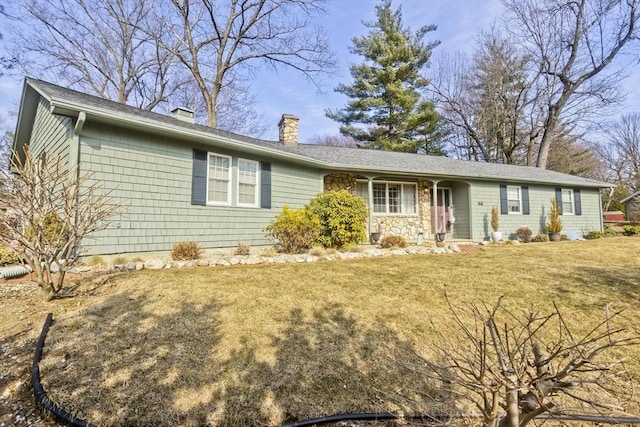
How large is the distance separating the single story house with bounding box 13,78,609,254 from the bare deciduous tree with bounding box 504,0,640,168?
8.93 metres

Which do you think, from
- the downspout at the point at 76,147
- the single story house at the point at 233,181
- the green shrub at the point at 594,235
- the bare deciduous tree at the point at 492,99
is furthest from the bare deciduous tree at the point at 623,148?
the downspout at the point at 76,147

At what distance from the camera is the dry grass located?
2.20 meters

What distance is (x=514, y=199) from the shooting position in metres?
12.6

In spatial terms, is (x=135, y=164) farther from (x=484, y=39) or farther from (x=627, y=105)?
(x=627, y=105)

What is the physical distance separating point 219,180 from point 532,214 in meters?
12.4

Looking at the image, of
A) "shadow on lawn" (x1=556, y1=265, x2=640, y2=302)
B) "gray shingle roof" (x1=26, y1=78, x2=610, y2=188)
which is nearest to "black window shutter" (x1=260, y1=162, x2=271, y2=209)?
"gray shingle roof" (x1=26, y1=78, x2=610, y2=188)

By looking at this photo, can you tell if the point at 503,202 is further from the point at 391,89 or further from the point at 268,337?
the point at 268,337

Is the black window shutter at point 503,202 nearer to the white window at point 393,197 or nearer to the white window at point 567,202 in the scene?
the white window at point 567,202

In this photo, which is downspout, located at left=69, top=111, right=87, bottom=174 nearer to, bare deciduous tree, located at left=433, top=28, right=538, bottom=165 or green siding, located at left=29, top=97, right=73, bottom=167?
green siding, located at left=29, top=97, right=73, bottom=167

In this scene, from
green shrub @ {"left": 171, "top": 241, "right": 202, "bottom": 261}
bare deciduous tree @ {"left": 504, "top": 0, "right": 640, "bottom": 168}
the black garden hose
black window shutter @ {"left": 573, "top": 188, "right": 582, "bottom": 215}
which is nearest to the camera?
the black garden hose

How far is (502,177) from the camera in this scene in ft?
39.1

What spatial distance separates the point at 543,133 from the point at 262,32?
62.8 ft

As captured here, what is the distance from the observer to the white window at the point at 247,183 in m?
7.92

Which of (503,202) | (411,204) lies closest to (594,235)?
(503,202)
